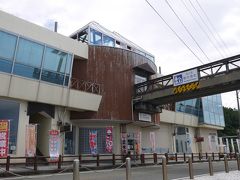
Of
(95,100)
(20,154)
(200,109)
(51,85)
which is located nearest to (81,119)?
(95,100)

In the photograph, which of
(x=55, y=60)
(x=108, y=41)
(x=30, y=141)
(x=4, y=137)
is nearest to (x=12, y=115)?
(x=30, y=141)

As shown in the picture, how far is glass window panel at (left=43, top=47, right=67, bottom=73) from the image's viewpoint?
21156 millimetres

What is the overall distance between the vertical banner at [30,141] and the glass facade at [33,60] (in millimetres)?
3234

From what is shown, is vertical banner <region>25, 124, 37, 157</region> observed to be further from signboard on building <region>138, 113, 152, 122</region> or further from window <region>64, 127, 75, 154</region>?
signboard on building <region>138, 113, 152, 122</region>

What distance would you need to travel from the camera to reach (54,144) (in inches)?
817

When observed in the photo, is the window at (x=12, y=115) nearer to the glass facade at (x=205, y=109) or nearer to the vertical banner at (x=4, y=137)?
the vertical banner at (x=4, y=137)

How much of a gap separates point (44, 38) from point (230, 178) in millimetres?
14194

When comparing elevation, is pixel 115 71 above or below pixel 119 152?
above

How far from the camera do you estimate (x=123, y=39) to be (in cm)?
3166

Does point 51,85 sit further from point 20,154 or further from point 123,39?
point 123,39

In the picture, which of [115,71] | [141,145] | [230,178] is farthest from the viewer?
[141,145]

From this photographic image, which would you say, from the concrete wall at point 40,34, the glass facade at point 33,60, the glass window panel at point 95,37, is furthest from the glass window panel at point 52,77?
the glass window panel at point 95,37

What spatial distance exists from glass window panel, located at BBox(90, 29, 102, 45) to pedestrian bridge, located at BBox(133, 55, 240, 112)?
16.3ft

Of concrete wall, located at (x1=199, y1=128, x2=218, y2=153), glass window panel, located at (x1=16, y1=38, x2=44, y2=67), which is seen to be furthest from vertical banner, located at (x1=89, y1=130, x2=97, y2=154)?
concrete wall, located at (x1=199, y1=128, x2=218, y2=153)
